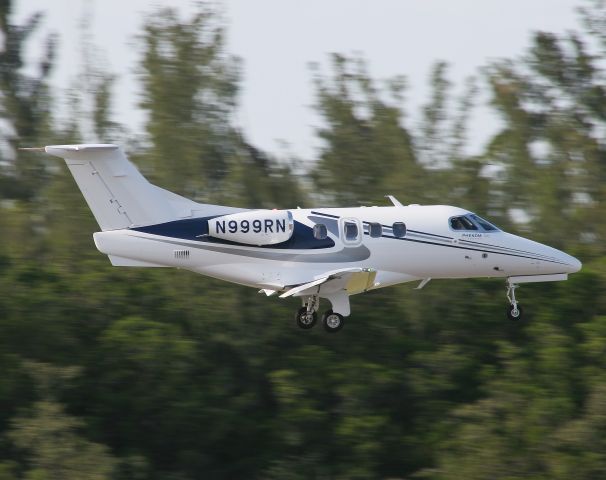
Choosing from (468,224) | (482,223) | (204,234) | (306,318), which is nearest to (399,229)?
(468,224)

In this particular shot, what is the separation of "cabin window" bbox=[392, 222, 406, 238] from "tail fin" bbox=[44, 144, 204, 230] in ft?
16.2

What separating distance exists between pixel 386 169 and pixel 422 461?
14.3m

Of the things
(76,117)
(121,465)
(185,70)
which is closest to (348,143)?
(185,70)

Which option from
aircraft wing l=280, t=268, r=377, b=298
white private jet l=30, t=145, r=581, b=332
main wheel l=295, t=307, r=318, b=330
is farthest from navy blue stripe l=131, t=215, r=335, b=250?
main wheel l=295, t=307, r=318, b=330

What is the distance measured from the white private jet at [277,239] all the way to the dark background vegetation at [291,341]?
5.63 m

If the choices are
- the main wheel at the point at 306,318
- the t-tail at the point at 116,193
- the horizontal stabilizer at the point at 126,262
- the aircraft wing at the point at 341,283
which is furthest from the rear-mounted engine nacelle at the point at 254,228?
the main wheel at the point at 306,318

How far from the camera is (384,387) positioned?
1560 inches

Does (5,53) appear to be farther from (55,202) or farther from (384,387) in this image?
(384,387)

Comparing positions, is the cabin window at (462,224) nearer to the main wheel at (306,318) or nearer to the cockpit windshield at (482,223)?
the cockpit windshield at (482,223)

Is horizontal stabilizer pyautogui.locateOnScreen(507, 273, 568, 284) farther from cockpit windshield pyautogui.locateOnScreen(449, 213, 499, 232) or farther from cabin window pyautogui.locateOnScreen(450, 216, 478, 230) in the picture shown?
cabin window pyautogui.locateOnScreen(450, 216, 478, 230)

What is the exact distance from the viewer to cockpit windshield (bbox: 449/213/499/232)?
3181 cm

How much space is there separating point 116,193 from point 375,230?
628 centimetres

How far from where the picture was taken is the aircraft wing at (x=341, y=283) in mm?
30109

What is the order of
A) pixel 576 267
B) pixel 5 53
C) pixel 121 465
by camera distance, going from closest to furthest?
pixel 576 267 → pixel 121 465 → pixel 5 53
